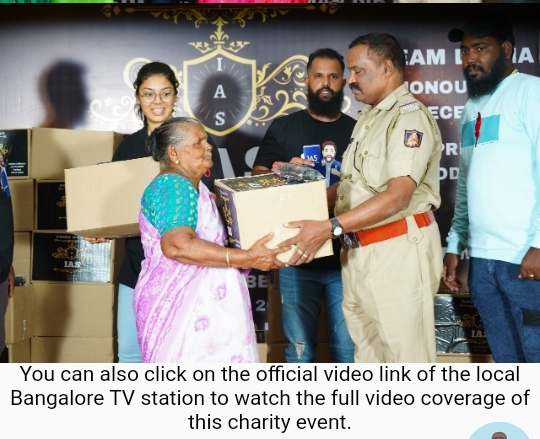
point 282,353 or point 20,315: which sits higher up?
point 20,315

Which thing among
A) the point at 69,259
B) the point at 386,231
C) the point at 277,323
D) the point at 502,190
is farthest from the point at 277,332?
the point at 502,190

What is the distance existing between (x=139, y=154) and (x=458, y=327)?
1.68 meters

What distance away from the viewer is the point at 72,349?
362 cm

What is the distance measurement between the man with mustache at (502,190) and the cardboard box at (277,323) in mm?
1019

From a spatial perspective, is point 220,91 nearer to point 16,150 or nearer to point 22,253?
point 16,150

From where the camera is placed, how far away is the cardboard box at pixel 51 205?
362 centimetres

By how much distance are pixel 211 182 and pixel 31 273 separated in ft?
4.13

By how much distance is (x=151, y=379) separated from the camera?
2490 mm

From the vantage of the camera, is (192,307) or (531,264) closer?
(192,307)

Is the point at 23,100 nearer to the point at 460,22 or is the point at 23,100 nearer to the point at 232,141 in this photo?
the point at 232,141

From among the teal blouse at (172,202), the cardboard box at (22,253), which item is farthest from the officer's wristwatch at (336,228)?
the cardboard box at (22,253)

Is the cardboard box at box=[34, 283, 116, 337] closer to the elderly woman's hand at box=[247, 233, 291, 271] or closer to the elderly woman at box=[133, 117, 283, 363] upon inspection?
the elderly woman at box=[133, 117, 283, 363]

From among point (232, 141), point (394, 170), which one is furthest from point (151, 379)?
point (232, 141)

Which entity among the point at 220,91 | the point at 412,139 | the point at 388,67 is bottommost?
the point at 412,139
